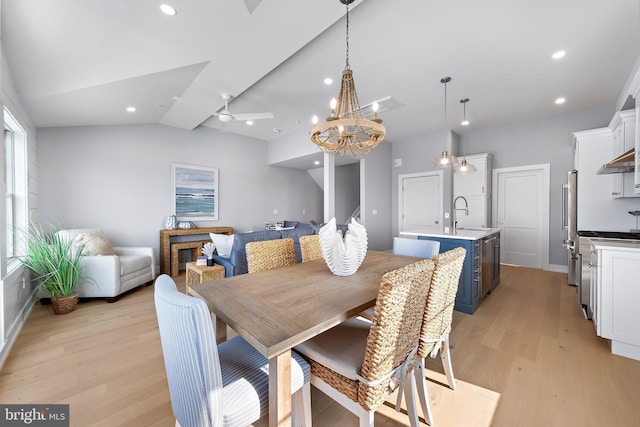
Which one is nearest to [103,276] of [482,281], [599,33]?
[482,281]

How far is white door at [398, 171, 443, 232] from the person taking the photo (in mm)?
5406

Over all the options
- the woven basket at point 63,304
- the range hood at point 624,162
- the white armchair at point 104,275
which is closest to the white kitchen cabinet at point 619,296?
the range hood at point 624,162

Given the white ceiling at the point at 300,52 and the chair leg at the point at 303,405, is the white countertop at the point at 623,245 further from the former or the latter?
the chair leg at the point at 303,405

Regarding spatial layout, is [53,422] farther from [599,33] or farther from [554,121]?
[554,121]

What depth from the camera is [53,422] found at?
1377 millimetres

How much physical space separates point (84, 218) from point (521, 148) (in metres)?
7.62

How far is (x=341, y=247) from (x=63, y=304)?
3.28 meters

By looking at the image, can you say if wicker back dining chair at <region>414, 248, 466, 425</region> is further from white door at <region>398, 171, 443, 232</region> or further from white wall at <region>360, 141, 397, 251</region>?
white door at <region>398, 171, 443, 232</region>

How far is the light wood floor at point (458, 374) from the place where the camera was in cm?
144

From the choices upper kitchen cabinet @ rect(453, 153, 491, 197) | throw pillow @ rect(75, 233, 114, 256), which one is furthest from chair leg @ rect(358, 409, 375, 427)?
upper kitchen cabinet @ rect(453, 153, 491, 197)

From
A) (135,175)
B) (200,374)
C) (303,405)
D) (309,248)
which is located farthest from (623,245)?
(135,175)

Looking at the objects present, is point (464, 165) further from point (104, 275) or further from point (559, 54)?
point (104, 275)

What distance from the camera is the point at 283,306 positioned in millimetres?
1199

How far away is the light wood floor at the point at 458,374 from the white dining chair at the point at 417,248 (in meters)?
0.79
